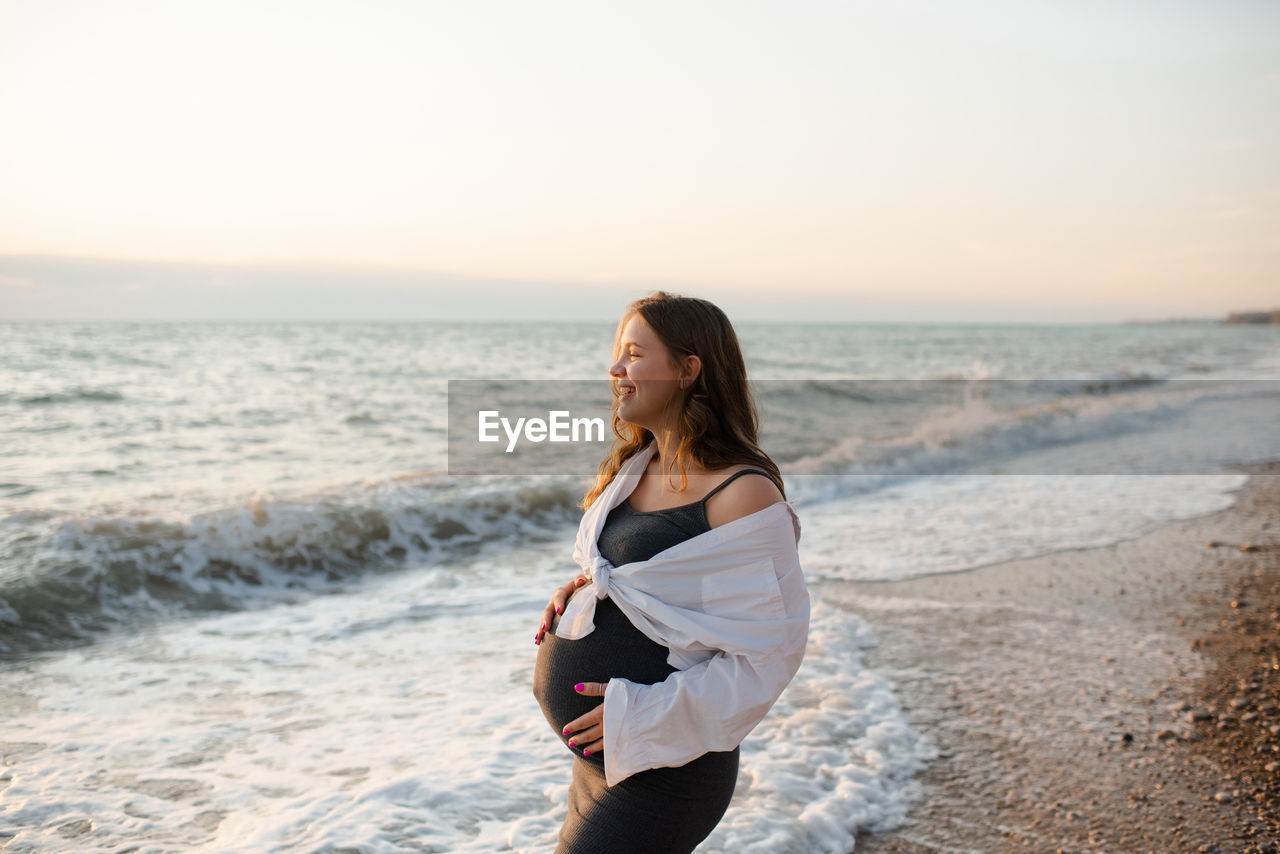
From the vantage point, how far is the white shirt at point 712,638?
1.90 m

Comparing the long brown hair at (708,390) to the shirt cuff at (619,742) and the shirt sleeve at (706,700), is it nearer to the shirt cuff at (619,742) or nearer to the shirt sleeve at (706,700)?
the shirt sleeve at (706,700)

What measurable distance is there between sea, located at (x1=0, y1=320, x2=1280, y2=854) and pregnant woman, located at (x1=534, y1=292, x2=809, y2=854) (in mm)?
1642

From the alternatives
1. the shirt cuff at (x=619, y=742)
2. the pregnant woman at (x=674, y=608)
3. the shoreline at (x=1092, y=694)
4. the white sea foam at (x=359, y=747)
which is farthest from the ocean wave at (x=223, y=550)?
the shirt cuff at (x=619, y=742)

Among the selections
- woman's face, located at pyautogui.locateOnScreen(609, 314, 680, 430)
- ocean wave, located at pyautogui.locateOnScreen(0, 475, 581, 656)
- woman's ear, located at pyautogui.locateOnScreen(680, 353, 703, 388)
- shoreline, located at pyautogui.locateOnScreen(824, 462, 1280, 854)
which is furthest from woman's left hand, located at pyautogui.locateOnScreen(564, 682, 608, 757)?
ocean wave, located at pyautogui.locateOnScreen(0, 475, 581, 656)

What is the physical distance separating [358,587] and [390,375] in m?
17.4

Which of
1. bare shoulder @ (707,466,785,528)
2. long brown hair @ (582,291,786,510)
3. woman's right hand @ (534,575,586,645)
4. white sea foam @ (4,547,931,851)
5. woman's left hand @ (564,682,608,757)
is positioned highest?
long brown hair @ (582,291,786,510)

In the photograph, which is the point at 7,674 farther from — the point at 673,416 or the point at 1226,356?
the point at 1226,356

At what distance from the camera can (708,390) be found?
7.13 feet

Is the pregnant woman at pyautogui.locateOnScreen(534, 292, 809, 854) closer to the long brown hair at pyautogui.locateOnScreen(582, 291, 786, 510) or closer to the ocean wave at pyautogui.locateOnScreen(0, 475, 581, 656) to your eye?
the long brown hair at pyautogui.locateOnScreen(582, 291, 786, 510)

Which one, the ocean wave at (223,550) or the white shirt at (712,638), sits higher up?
the white shirt at (712,638)

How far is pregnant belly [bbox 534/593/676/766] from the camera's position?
6.81 ft

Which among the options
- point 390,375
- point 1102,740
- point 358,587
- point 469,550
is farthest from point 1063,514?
point 390,375

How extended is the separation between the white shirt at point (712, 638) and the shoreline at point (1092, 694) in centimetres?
208

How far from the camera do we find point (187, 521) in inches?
327
